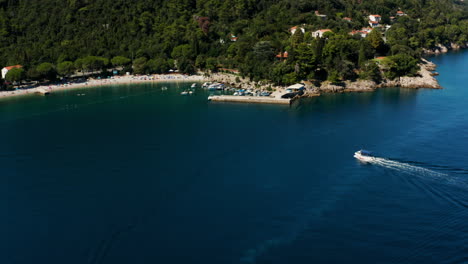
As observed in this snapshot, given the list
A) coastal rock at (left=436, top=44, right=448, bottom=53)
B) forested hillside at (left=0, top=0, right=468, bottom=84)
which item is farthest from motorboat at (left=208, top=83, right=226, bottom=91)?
coastal rock at (left=436, top=44, right=448, bottom=53)

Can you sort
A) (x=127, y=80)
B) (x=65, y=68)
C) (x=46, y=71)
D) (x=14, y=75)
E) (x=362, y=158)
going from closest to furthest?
(x=362, y=158) → (x=14, y=75) → (x=46, y=71) → (x=65, y=68) → (x=127, y=80)

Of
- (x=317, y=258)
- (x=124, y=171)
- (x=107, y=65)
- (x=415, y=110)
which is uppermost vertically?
(x=107, y=65)

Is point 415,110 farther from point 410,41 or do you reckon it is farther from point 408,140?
point 410,41

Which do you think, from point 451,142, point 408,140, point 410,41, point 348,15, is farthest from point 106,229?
point 348,15

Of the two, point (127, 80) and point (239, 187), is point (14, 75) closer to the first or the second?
point (127, 80)

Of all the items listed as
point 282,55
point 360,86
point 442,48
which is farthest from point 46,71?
point 442,48
